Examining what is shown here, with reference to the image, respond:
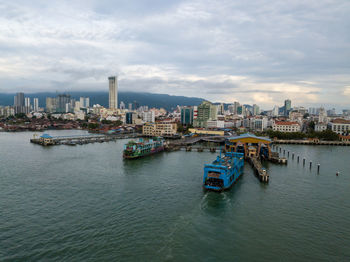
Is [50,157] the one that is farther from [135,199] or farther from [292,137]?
[292,137]

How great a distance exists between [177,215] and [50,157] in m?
14.7

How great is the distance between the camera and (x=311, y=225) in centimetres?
843

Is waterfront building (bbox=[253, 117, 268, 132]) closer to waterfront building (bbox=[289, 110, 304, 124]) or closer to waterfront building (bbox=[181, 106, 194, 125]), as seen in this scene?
waterfront building (bbox=[289, 110, 304, 124])

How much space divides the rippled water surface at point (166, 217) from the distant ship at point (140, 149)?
14.2ft

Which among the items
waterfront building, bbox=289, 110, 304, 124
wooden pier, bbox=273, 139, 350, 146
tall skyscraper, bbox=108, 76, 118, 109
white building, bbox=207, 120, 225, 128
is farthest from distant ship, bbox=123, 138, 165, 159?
tall skyscraper, bbox=108, 76, 118, 109

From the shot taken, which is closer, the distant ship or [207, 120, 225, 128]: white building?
the distant ship

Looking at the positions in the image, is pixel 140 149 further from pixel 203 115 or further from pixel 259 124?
pixel 259 124

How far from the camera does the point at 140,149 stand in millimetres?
20484

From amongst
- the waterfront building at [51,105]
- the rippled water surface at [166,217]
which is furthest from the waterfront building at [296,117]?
the waterfront building at [51,105]

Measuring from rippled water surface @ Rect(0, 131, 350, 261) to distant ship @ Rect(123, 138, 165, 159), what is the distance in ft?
14.2

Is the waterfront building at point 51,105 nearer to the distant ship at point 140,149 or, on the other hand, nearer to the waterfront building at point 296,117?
the waterfront building at point 296,117

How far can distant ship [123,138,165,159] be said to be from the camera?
19.5 m

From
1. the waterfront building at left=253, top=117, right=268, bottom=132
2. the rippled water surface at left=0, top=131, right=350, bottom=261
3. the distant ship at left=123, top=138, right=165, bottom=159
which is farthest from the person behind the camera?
the waterfront building at left=253, top=117, right=268, bottom=132

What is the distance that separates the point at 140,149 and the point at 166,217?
12.2 m
